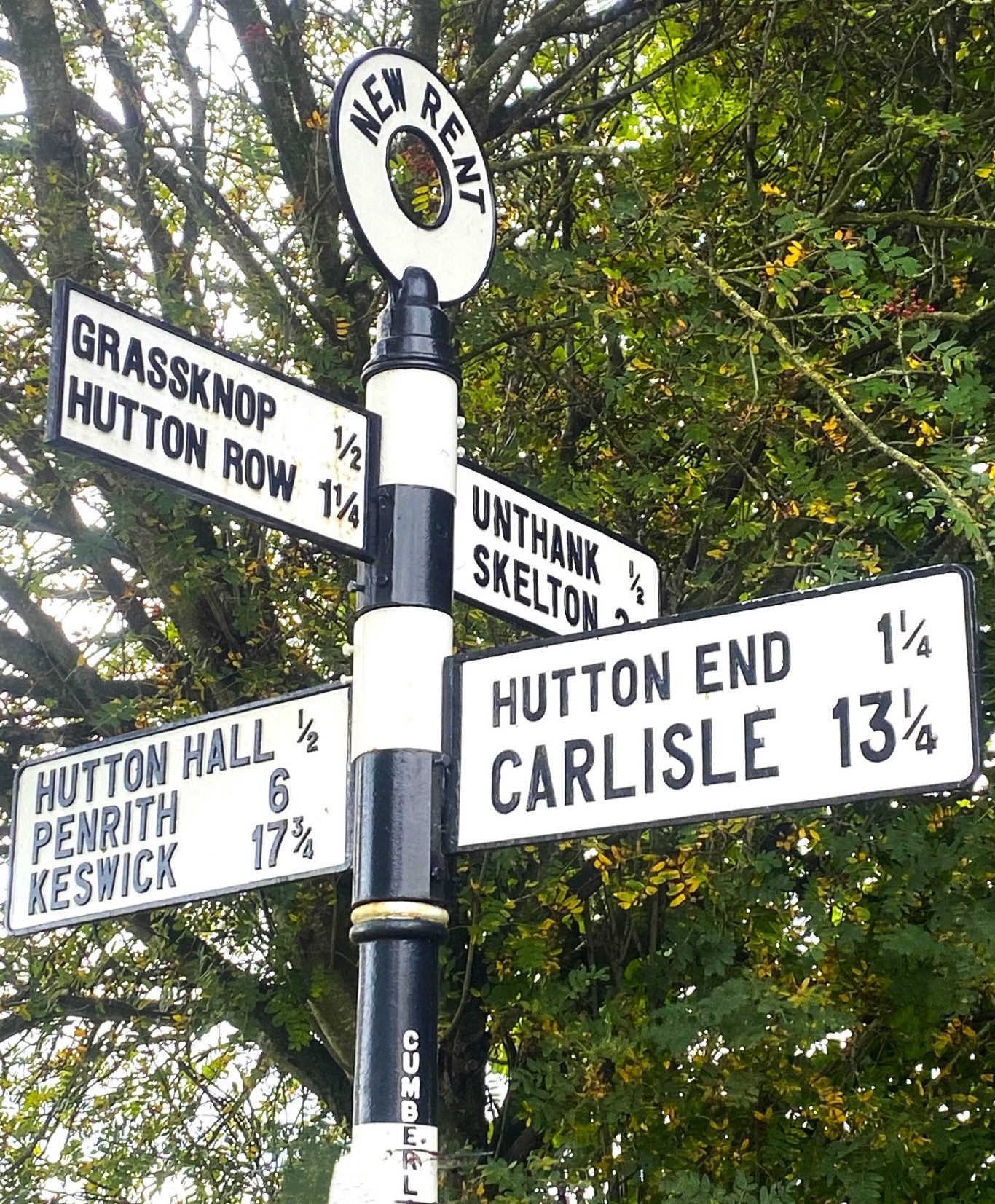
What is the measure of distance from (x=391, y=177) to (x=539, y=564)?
727mm

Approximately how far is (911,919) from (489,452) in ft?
7.47

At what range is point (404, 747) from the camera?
8.48ft

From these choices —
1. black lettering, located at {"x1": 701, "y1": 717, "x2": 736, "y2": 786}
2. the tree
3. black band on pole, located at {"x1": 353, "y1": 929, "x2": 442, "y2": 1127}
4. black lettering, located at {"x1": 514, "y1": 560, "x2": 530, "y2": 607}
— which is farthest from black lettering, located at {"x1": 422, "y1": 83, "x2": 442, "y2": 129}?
the tree

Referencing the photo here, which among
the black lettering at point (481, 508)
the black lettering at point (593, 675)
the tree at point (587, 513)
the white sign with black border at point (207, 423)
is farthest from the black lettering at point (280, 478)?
the tree at point (587, 513)

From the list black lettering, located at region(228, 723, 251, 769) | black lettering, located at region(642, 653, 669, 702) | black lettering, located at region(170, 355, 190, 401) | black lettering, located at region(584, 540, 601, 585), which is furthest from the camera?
black lettering, located at region(584, 540, 601, 585)

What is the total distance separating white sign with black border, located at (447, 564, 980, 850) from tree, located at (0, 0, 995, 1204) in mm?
2777

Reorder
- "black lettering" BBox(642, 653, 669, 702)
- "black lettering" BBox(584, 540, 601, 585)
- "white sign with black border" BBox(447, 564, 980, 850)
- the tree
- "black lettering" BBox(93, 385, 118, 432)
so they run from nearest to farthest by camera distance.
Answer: "white sign with black border" BBox(447, 564, 980, 850) < "black lettering" BBox(642, 653, 669, 702) < "black lettering" BBox(93, 385, 118, 432) < "black lettering" BBox(584, 540, 601, 585) < the tree

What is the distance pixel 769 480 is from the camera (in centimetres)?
600

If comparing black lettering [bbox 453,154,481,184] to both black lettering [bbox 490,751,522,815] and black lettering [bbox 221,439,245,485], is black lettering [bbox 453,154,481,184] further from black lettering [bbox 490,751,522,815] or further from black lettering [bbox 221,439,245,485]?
black lettering [bbox 490,751,522,815]

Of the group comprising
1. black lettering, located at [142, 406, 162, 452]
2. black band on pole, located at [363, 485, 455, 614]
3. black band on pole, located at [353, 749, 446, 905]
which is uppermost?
black lettering, located at [142, 406, 162, 452]

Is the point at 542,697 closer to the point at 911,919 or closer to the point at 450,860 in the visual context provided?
the point at 450,860

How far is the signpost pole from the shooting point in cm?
241

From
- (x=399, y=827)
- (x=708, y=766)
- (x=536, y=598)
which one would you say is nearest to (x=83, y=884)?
(x=399, y=827)

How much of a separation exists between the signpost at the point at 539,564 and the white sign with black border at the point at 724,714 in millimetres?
307
